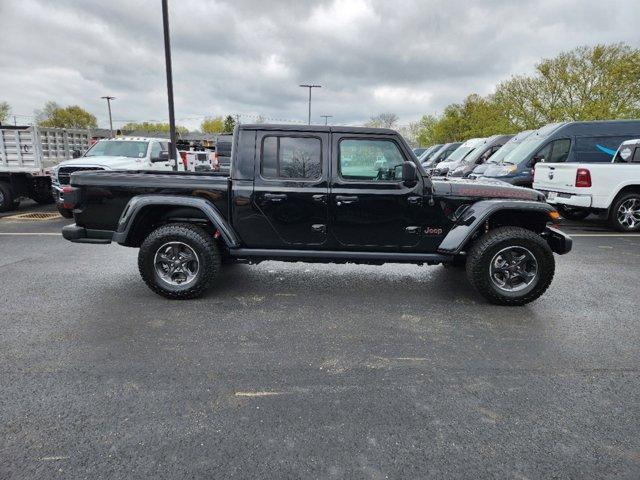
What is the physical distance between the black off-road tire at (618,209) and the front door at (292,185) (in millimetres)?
7083

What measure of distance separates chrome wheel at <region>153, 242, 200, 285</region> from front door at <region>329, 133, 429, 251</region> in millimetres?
1582

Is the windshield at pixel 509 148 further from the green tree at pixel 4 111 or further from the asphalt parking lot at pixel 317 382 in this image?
the green tree at pixel 4 111

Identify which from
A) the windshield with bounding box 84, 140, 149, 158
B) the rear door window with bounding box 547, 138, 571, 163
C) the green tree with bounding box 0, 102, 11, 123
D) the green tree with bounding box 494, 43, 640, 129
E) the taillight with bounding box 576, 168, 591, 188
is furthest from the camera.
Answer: the green tree with bounding box 0, 102, 11, 123

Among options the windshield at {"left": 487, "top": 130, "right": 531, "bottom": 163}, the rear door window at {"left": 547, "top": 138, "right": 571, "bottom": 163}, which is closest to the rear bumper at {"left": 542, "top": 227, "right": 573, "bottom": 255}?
the rear door window at {"left": 547, "top": 138, "right": 571, "bottom": 163}

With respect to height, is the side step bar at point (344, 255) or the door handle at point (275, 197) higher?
the door handle at point (275, 197)

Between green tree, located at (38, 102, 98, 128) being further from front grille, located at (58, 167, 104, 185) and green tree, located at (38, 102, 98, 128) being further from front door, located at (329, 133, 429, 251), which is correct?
front door, located at (329, 133, 429, 251)

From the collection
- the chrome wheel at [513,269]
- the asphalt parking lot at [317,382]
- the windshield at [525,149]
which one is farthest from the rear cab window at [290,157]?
the windshield at [525,149]

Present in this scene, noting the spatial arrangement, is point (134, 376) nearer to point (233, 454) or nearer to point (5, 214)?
point (233, 454)

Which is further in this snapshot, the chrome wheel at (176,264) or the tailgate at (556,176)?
the tailgate at (556,176)

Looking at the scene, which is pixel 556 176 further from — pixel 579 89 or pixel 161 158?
pixel 579 89

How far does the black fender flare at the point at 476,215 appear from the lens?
13.8 feet

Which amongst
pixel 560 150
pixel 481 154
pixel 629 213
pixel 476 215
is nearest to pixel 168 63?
pixel 481 154

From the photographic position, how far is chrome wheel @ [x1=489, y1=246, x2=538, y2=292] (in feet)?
14.1

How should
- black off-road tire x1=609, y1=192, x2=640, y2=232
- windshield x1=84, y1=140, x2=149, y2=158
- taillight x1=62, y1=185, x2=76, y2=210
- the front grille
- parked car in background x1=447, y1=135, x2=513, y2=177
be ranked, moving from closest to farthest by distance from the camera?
taillight x1=62, y1=185, x2=76, y2=210 → black off-road tire x1=609, y1=192, x2=640, y2=232 → the front grille → windshield x1=84, y1=140, x2=149, y2=158 → parked car in background x1=447, y1=135, x2=513, y2=177
